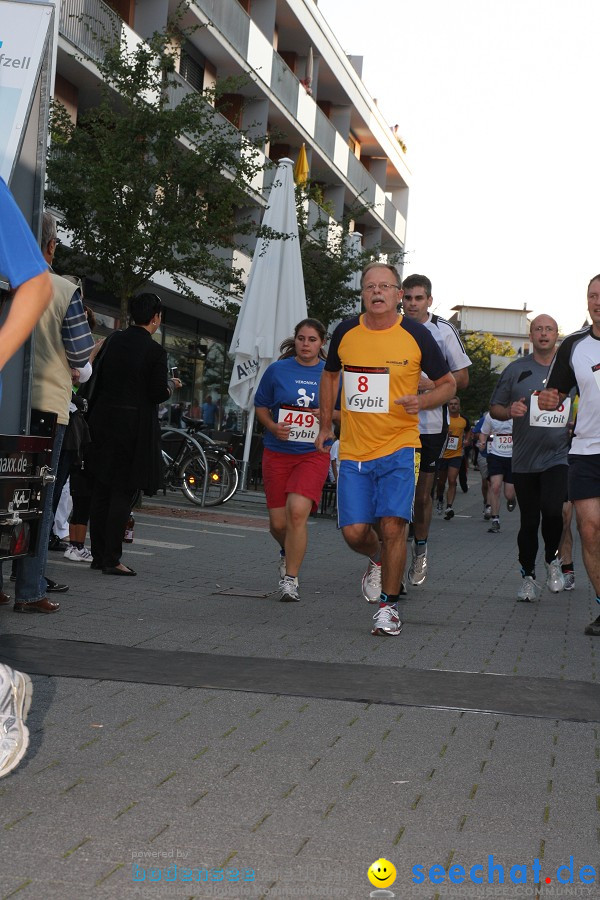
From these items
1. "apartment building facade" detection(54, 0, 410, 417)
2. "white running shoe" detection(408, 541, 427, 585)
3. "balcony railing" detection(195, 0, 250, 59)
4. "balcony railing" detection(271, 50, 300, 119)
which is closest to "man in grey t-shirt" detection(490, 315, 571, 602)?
"white running shoe" detection(408, 541, 427, 585)

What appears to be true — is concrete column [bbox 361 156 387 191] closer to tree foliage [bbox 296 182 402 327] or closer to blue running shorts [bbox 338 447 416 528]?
tree foliage [bbox 296 182 402 327]

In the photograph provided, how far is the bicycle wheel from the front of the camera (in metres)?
17.9

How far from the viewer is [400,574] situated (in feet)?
24.9

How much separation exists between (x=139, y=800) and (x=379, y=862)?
844mm

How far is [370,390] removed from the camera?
764 centimetres

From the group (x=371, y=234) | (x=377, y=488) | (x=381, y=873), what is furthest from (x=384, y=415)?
(x=371, y=234)

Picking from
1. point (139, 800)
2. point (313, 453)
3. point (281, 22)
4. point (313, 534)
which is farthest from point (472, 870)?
point (281, 22)

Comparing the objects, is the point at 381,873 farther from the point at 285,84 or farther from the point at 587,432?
the point at 285,84

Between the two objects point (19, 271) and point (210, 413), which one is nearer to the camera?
point (19, 271)

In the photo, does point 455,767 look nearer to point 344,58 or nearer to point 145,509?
point 145,509

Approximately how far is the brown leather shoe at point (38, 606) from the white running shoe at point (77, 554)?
2.82 metres

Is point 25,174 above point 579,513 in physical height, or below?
Answer: above

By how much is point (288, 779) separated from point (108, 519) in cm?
570

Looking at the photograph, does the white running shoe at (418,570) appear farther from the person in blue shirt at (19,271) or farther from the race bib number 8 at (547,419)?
the person in blue shirt at (19,271)
